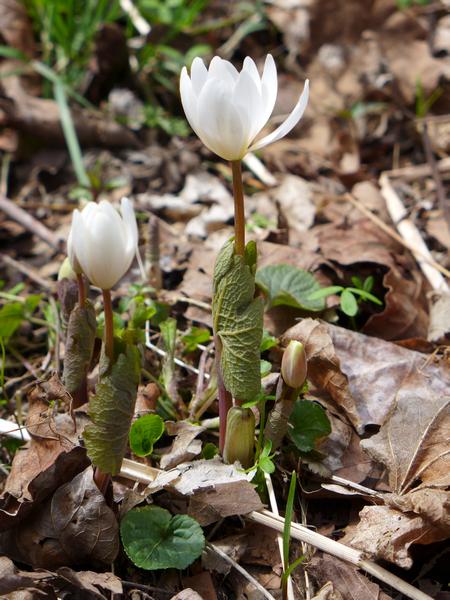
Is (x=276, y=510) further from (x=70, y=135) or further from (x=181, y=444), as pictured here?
(x=70, y=135)

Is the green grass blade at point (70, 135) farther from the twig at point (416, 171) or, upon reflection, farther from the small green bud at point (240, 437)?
the small green bud at point (240, 437)

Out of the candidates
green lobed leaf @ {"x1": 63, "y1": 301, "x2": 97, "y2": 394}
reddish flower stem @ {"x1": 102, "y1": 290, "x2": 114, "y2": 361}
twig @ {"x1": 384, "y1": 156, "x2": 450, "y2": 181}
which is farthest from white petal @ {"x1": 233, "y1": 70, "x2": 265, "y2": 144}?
twig @ {"x1": 384, "y1": 156, "x2": 450, "y2": 181}

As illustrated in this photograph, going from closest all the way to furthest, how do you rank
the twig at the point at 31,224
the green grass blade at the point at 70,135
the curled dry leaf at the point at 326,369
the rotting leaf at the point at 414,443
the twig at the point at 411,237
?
1. the rotting leaf at the point at 414,443
2. the curled dry leaf at the point at 326,369
3. the twig at the point at 411,237
4. the twig at the point at 31,224
5. the green grass blade at the point at 70,135

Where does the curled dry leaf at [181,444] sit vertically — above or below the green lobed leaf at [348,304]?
below

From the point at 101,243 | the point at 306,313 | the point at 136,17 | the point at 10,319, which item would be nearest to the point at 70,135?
the point at 136,17

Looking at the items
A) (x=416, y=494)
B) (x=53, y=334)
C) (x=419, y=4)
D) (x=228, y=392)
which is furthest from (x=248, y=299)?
(x=419, y=4)

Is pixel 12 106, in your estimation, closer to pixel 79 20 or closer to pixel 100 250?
pixel 79 20

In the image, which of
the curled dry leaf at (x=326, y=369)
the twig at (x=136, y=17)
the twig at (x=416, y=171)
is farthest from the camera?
the twig at (x=136, y=17)

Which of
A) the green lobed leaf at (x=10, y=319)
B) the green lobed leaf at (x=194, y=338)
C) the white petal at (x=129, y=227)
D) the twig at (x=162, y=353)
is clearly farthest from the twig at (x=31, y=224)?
the white petal at (x=129, y=227)

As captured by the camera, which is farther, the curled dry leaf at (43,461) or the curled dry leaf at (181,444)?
the curled dry leaf at (181,444)
